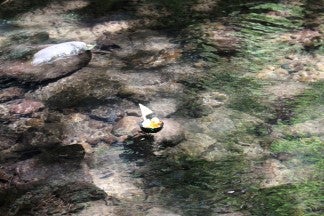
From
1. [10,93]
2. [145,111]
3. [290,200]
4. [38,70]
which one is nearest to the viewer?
[290,200]

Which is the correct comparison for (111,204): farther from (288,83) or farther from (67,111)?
(288,83)

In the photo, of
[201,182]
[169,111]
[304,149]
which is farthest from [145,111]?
[304,149]

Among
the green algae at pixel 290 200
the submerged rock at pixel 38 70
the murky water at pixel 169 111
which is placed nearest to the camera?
the green algae at pixel 290 200

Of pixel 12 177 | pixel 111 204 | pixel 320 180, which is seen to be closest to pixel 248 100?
pixel 320 180

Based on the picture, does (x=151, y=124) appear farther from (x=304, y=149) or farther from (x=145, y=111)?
(x=304, y=149)

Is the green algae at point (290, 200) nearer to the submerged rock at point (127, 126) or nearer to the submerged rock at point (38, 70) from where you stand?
the submerged rock at point (127, 126)

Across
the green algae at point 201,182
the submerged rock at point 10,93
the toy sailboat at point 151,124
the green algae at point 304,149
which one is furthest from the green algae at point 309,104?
the submerged rock at point 10,93

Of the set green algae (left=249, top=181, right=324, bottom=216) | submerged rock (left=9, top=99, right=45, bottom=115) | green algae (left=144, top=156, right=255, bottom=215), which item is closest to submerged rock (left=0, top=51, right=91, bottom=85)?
submerged rock (left=9, top=99, right=45, bottom=115)

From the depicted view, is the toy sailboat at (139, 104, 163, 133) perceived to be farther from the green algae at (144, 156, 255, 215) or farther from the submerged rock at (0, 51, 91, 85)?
the submerged rock at (0, 51, 91, 85)
